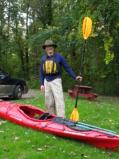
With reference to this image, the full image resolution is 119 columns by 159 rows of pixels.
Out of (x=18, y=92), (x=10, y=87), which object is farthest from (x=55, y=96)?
(x=18, y=92)

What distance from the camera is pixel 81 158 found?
862 cm

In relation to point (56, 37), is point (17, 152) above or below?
below

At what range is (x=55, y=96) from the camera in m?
11.5

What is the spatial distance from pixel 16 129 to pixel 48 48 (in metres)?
2.01

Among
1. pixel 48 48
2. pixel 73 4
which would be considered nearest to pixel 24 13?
pixel 73 4

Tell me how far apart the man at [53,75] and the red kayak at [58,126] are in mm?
422

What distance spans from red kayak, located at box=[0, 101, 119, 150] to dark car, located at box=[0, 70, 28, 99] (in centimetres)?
716

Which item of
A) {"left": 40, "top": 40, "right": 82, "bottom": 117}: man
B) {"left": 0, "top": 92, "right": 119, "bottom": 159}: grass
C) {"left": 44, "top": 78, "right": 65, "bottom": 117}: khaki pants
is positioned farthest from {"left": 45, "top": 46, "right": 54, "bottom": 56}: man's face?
{"left": 0, "top": 92, "right": 119, "bottom": 159}: grass

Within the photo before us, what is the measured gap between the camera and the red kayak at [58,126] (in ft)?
30.4

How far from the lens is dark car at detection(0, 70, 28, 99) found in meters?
19.3

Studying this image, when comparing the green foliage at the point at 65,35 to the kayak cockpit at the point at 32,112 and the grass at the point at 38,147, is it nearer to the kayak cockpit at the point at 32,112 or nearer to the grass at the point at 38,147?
the kayak cockpit at the point at 32,112

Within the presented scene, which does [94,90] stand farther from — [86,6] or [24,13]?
[24,13]

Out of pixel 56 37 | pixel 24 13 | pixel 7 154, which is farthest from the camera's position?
pixel 24 13

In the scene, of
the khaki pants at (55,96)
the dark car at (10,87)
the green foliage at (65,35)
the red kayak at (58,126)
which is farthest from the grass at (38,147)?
→ the green foliage at (65,35)
